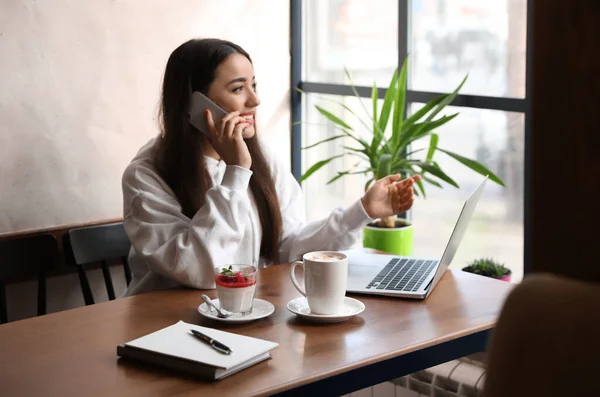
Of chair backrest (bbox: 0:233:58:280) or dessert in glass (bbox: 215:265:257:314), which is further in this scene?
chair backrest (bbox: 0:233:58:280)

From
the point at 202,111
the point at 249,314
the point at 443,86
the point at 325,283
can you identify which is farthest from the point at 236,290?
the point at 443,86

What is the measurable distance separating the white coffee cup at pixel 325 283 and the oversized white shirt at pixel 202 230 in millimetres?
365

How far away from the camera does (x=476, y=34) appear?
2.78 meters

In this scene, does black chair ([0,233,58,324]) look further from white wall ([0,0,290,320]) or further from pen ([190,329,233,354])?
pen ([190,329,233,354])

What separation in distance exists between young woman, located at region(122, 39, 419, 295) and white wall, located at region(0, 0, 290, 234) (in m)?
0.58

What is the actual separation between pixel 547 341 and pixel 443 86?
2655 millimetres

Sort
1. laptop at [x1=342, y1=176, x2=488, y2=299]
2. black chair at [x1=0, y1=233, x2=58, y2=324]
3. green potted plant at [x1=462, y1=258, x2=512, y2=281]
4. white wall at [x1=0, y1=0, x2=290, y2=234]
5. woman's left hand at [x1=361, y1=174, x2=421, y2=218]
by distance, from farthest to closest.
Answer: white wall at [x1=0, y1=0, x2=290, y2=234] < green potted plant at [x1=462, y1=258, x2=512, y2=281] < black chair at [x1=0, y1=233, x2=58, y2=324] < woman's left hand at [x1=361, y1=174, x2=421, y2=218] < laptop at [x1=342, y1=176, x2=488, y2=299]

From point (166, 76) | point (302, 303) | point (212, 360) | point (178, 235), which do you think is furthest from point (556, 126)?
point (166, 76)

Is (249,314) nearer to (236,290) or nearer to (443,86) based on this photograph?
(236,290)

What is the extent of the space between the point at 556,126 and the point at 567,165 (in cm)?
2

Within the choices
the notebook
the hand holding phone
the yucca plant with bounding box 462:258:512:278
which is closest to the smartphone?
the hand holding phone

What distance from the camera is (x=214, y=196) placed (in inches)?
80.0

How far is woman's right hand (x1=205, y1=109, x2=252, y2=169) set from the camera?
2.12 metres

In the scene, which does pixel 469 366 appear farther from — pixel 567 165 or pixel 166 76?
pixel 567 165
